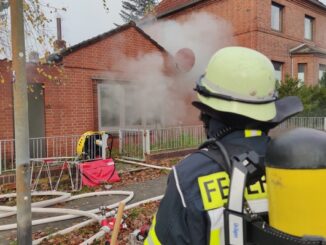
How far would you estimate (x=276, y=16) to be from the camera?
56.1ft

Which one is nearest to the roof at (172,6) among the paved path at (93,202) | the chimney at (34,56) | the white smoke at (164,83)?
the white smoke at (164,83)

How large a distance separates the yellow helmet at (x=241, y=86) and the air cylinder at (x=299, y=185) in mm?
253

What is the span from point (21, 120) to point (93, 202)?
297 cm

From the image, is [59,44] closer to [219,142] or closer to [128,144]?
[128,144]

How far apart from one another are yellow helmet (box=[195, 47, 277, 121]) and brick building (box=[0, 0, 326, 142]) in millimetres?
5342

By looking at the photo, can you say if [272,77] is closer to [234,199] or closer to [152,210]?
[234,199]

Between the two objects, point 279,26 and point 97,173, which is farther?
point 279,26

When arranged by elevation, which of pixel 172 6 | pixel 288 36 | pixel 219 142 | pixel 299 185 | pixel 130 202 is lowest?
pixel 130 202

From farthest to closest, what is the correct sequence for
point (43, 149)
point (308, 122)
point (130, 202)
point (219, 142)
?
1. point (308, 122)
2. point (43, 149)
3. point (130, 202)
4. point (219, 142)

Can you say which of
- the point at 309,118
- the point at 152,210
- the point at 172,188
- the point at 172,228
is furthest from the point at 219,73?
the point at 309,118

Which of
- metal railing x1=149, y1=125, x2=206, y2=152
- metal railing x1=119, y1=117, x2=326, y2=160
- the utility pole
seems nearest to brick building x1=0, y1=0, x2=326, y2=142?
metal railing x1=119, y1=117, x2=326, y2=160

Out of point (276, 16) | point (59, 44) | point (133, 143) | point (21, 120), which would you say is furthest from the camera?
point (276, 16)

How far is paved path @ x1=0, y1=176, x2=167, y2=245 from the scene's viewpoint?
194 inches

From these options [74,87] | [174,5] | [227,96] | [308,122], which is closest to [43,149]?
[74,87]
